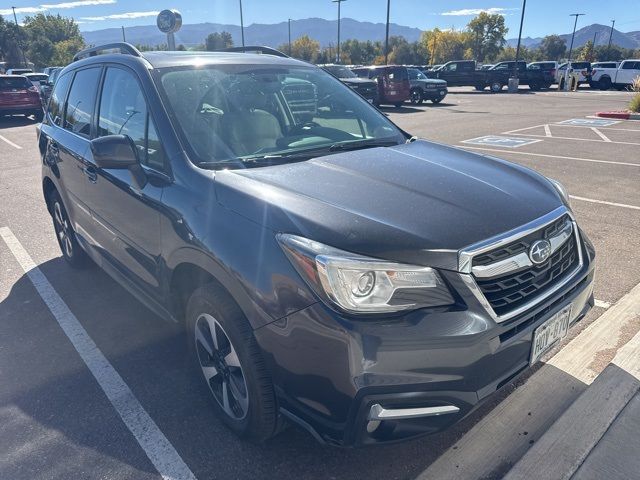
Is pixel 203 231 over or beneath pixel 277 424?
over

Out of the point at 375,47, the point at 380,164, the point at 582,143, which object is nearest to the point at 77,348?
the point at 380,164

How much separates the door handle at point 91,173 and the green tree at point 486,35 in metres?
102

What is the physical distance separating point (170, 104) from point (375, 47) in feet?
323

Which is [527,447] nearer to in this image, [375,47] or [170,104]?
[170,104]

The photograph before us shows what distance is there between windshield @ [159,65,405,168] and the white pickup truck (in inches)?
1329

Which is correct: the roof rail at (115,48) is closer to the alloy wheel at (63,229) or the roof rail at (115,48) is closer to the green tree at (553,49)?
the alloy wheel at (63,229)

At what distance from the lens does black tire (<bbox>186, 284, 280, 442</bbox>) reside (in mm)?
2223

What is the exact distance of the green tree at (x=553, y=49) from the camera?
9269cm

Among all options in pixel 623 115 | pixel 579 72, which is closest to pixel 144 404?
pixel 623 115

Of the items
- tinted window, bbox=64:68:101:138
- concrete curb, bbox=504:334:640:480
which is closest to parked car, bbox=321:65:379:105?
tinted window, bbox=64:68:101:138

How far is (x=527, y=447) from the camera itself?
2447mm

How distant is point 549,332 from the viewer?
2285 millimetres

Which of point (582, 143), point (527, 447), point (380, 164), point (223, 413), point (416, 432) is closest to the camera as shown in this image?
point (416, 432)

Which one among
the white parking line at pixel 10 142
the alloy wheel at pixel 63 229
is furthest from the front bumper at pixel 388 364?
the white parking line at pixel 10 142
